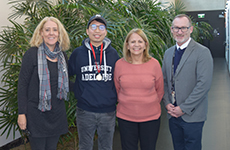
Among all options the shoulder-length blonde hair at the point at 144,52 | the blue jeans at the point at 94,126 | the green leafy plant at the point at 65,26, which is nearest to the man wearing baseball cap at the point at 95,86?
the blue jeans at the point at 94,126

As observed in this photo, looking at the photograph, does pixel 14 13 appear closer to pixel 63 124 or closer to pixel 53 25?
pixel 53 25

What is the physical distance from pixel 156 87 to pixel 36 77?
100 cm

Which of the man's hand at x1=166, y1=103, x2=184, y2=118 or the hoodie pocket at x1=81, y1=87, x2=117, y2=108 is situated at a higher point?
the hoodie pocket at x1=81, y1=87, x2=117, y2=108

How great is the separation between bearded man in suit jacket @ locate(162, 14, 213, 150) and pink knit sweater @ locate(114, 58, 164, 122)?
0.17 meters

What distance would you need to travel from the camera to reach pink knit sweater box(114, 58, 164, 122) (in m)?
2.08

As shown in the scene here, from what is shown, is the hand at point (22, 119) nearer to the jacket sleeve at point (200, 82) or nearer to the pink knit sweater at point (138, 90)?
the pink knit sweater at point (138, 90)

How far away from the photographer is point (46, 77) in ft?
6.30

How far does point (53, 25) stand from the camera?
6.61ft

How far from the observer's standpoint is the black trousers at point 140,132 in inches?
83.7

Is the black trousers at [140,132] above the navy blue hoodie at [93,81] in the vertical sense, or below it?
below

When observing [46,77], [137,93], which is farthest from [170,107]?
[46,77]

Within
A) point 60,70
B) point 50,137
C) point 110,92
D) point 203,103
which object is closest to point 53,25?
point 60,70

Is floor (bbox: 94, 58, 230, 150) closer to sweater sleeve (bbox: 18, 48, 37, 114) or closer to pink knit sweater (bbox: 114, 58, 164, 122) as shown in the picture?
pink knit sweater (bbox: 114, 58, 164, 122)

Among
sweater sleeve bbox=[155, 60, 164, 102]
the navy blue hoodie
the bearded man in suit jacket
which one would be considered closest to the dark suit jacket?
the bearded man in suit jacket
